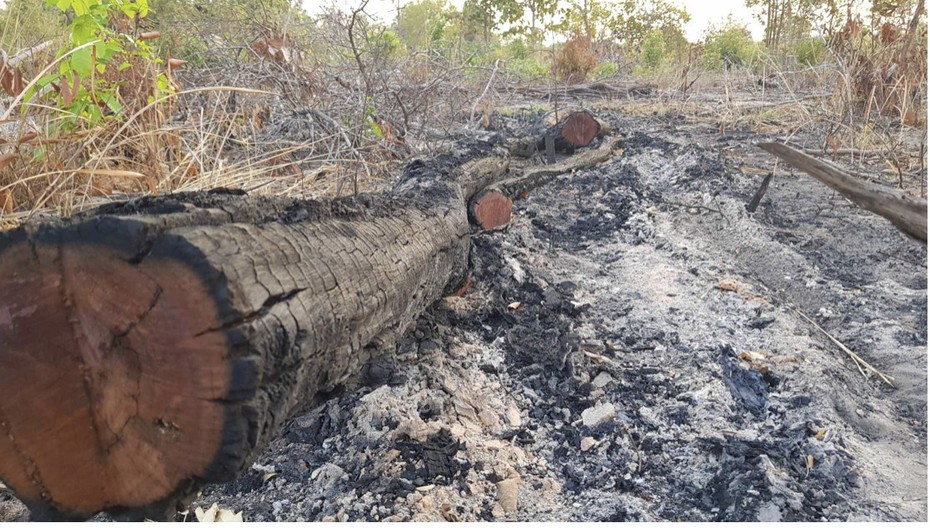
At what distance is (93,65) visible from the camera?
2.63 metres

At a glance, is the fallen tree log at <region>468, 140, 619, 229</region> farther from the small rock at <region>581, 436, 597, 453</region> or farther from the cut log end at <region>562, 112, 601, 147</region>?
the small rock at <region>581, 436, 597, 453</region>

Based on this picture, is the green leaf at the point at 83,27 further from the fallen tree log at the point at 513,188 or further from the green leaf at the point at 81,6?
the fallen tree log at the point at 513,188

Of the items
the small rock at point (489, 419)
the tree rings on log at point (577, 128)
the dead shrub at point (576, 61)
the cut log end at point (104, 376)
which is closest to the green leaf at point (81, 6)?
the cut log end at point (104, 376)

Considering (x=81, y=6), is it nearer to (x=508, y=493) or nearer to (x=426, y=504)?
(x=426, y=504)

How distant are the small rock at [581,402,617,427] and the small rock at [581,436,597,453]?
0.24 ft

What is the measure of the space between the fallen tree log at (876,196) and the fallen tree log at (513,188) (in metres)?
2.24

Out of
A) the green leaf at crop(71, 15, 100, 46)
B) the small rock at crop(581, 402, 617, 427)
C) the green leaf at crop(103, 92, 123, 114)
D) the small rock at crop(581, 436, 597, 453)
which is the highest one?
the green leaf at crop(71, 15, 100, 46)

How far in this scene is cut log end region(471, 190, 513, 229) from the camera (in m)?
3.55

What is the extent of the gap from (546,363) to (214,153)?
292 centimetres

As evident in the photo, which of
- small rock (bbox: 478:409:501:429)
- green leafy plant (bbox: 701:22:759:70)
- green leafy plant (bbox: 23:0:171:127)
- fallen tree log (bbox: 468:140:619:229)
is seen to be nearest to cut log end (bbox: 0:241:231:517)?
small rock (bbox: 478:409:501:429)

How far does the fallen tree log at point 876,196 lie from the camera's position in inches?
51.0

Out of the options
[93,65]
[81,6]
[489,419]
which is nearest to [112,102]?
[93,65]

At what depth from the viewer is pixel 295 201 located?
5.27 ft

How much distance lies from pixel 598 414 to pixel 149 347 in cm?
138
